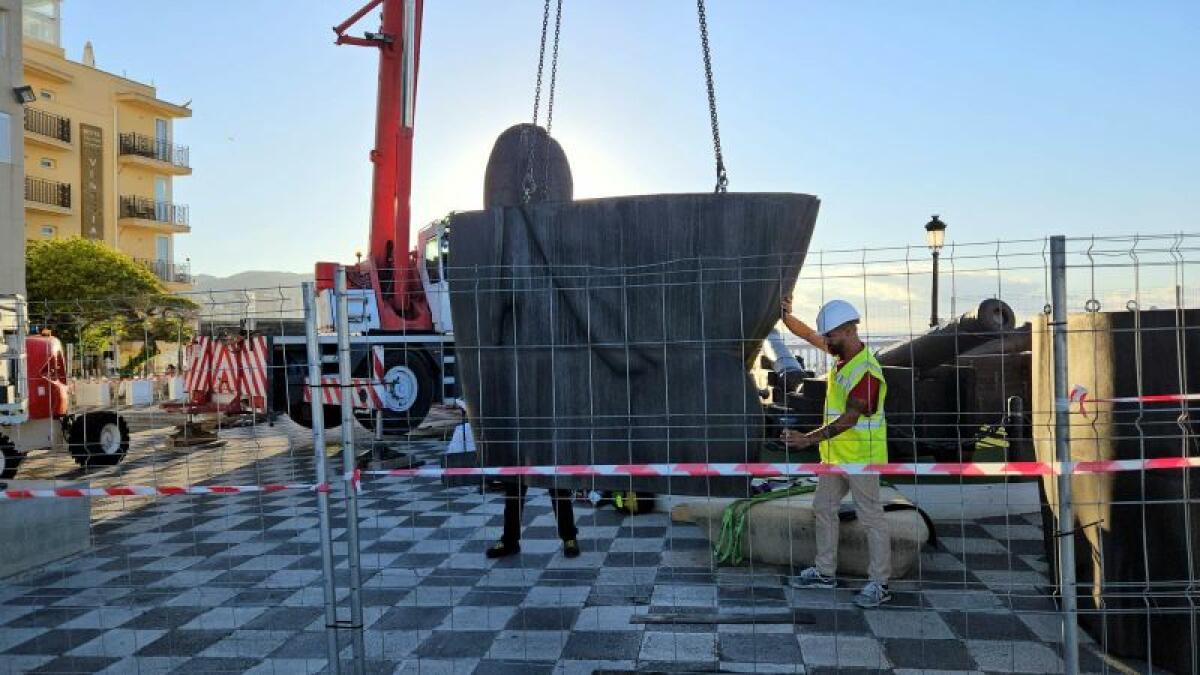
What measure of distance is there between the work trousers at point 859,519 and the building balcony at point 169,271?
38.8 metres

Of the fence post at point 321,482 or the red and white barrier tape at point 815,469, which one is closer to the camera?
the red and white barrier tape at point 815,469

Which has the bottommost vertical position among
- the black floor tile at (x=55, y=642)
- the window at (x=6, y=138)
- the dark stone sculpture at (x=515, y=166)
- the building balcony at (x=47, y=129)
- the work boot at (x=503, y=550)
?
the black floor tile at (x=55, y=642)

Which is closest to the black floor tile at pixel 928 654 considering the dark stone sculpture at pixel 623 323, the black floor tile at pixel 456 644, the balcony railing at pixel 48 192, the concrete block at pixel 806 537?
the concrete block at pixel 806 537

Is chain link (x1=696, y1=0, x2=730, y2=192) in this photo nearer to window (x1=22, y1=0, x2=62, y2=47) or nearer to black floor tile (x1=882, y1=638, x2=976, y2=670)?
black floor tile (x1=882, y1=638, x2=976, y2=670)

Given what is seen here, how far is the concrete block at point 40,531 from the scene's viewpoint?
546 centimetres

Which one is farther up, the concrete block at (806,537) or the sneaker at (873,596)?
the concrete block at (806,537)

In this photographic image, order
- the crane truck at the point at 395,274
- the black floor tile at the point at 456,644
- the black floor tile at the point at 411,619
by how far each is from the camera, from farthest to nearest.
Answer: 1. the crane truck at the point at 395,274
2. the black floor tile at the point at 411,619
3. the black floor tile at the point at 456,644

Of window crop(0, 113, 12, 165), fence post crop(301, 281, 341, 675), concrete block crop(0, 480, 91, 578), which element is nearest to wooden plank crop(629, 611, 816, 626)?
fence post crop(301, 281, 341, 675)

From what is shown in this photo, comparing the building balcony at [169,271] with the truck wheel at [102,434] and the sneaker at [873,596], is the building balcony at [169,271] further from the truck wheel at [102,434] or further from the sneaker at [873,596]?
the sneaker at [873,596]

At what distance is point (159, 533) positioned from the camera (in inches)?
265

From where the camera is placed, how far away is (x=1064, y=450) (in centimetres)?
277

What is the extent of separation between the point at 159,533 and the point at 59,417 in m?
3.65

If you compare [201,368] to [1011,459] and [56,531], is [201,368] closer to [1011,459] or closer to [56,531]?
[56,531]

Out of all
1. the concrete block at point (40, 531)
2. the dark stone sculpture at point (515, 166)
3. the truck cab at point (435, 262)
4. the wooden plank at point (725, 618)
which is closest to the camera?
the wooden plank at point (725, 618)
